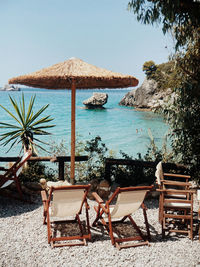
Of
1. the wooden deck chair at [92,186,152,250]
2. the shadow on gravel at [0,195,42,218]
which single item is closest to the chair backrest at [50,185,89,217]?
the wooden deck chair at [92,186,152,250]

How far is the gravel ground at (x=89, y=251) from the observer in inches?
118

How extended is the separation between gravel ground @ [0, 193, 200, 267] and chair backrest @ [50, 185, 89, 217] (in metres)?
0.43

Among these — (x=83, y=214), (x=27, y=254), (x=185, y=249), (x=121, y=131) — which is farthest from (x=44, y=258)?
(x=121, y=131)

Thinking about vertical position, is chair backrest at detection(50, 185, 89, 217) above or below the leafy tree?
below

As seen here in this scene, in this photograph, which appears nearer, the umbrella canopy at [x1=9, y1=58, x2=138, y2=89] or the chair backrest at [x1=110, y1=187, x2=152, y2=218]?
the chair backrest at [x1=110, y1=187, x2=152, y2=218]

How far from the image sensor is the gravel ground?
3008 millimetres

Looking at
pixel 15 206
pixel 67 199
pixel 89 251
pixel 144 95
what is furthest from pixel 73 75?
pixel 144 95

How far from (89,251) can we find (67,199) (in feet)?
2.20

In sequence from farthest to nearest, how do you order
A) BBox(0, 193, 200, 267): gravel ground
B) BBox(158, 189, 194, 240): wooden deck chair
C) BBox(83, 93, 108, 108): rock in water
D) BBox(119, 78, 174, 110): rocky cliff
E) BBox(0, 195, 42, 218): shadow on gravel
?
BBox(83, 93, 108, 108): rock in water → BBox(119, 78, 174, 110): rocky cliff → BBox(0, 195, 42, 218): shadow on gravel → BBox(158, 189, 194, 240): wooden deck chair → BBox(0, 193, 200, 267): gravel ground

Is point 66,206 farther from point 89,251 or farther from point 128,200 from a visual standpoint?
point 128,200

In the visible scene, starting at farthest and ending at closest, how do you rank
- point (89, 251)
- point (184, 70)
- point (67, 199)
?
1. point (184, 70)
2. point (67, 199)
3. point (89, 251)

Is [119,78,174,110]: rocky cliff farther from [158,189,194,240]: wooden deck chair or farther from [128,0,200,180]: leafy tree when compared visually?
[158,189,194,240]: wooden deck chair

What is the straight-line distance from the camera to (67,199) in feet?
11.3

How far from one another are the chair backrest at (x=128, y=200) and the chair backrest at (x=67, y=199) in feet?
1.44
